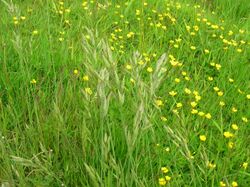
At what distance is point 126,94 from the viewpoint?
2326 mm

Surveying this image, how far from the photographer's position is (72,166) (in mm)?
1778

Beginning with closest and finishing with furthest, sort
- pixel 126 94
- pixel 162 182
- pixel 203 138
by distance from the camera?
pixel 162 182 → pixel 203 138 → pixel 126 94

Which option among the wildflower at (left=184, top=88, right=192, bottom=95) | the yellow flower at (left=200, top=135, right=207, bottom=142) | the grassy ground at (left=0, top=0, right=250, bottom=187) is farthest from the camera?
the wildflower at (left=184, top=88, right=192, bottom=95)

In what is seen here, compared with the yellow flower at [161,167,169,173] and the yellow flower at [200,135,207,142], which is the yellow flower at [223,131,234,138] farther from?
the yellow flower at [161,167,169,173]

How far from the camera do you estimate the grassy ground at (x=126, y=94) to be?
136 cm

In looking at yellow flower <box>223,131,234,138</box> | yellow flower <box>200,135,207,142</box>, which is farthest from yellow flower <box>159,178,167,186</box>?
yellow flower <box>223,131,234,138</box>

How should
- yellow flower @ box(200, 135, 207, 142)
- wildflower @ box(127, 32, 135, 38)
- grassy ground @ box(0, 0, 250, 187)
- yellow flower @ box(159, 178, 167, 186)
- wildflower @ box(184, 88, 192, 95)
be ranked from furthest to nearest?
wildflower @ box(127, 32, 135, 38) < wildflower @ box(184, 88, 192, 95) < yellow flower @ box(200, 135, 207, 142) < yellow flower @ box(159, 178, 167, 186) < grassy ground @ box(0, 0, 250, 187)

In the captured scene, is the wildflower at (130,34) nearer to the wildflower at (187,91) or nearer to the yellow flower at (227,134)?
the wildflower at (187,91)

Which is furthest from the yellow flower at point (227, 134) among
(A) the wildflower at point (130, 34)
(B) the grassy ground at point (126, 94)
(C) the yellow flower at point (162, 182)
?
(A) the wildflower at point (130, 34)

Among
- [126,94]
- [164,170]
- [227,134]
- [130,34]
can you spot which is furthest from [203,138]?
[130,34]

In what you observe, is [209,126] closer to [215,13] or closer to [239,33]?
[239,33]

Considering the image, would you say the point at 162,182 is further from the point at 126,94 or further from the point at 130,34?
the point at 130,34

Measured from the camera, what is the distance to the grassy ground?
4.46 ft

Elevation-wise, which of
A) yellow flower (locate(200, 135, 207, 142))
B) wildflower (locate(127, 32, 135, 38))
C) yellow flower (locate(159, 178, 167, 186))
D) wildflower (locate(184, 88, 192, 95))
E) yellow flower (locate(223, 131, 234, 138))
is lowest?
yellow flower (locate(159, 178, 167, 186))
